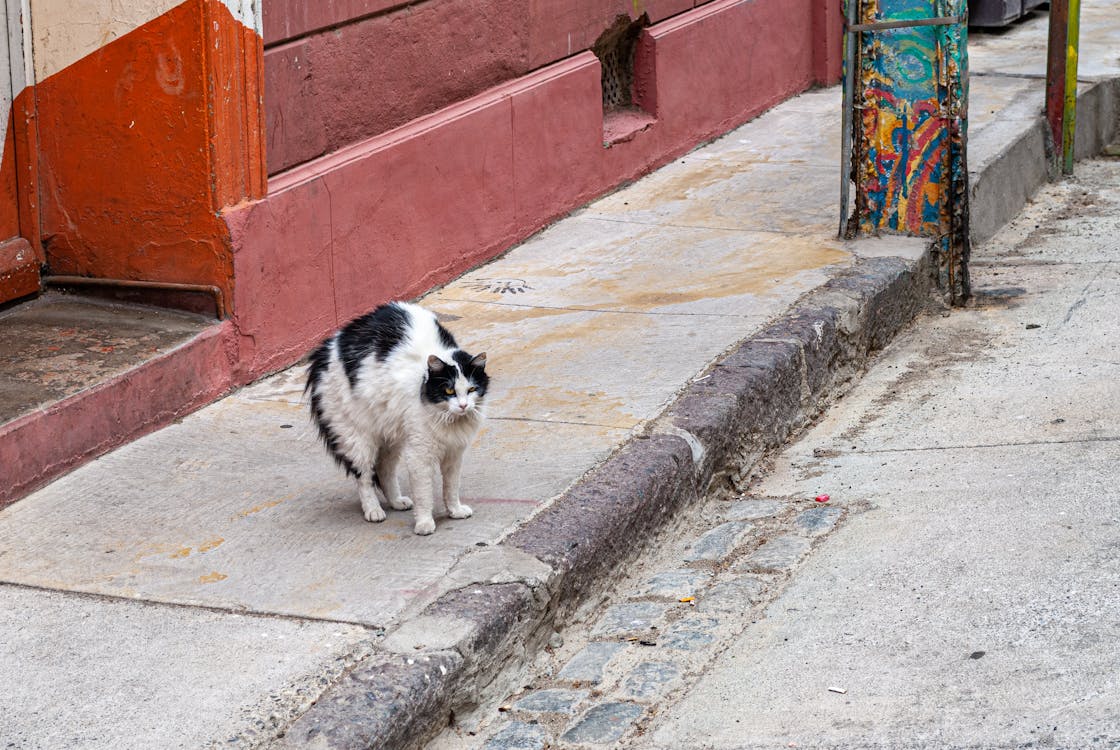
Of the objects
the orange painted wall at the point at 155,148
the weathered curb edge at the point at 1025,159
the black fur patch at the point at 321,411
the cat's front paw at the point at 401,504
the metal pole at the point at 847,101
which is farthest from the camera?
the weathered curb edge at the point at 1025,159

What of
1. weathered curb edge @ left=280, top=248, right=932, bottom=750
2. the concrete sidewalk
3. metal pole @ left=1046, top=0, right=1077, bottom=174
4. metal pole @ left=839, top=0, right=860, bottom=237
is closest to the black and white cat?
the concrete sidewalk

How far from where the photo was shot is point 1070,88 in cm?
1073

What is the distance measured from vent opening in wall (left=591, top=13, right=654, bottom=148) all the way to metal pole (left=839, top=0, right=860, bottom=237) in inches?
74.2

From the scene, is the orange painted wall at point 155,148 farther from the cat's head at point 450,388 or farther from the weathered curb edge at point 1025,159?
the weathered curb edge at point 1025,159

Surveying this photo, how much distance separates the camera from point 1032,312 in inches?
306

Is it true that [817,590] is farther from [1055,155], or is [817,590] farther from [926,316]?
[1055,155]

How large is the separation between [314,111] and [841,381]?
8.75 ft

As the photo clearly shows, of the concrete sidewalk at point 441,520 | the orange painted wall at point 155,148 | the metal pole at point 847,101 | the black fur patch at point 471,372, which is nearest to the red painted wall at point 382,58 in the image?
the orange painted wall at point 155,148

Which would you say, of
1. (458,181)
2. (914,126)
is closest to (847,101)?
(914,126)

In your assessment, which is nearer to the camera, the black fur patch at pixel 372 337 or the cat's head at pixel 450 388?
the cat's head at pixel 450 388

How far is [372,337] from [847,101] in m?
4.08

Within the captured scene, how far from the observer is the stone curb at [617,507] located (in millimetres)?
3830

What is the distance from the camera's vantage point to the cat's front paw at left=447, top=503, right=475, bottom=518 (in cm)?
491

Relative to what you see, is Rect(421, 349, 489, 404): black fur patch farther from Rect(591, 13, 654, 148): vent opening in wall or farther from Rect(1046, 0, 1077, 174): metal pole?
Rect(1046, 0, 1077, 174): metal pole
